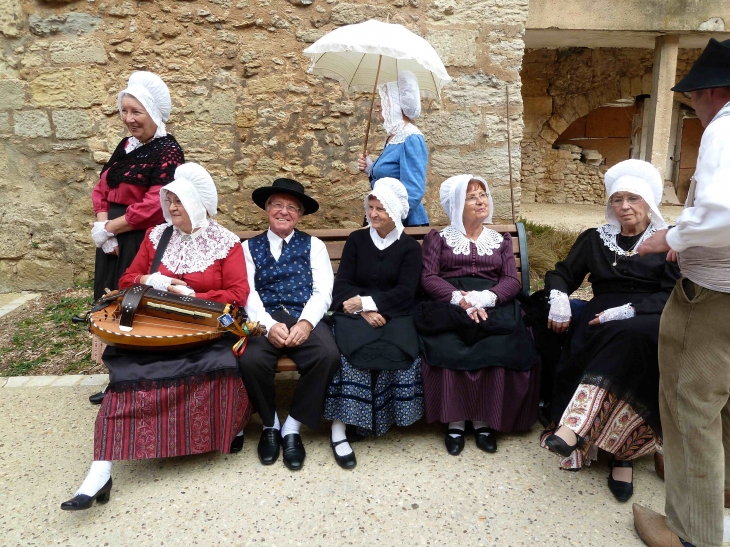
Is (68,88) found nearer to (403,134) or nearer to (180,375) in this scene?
(403,134)

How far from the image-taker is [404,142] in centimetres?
319

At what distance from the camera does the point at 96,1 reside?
14.2ft

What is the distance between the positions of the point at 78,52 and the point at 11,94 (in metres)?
0.69

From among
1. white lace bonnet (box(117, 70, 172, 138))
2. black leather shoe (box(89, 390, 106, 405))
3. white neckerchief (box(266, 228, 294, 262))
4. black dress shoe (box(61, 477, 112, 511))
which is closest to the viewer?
black dress shoe (box(61, 477, 112, 511))

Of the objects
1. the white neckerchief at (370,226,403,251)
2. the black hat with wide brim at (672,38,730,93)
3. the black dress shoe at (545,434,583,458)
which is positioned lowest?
the black dress shoe at (545,434,583,458)

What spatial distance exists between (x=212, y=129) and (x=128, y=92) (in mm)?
1872

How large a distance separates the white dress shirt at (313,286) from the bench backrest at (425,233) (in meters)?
0.29

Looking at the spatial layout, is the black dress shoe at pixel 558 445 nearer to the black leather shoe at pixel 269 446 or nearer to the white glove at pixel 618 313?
the white glove at pixel 618 313

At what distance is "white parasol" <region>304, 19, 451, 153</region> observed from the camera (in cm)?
295

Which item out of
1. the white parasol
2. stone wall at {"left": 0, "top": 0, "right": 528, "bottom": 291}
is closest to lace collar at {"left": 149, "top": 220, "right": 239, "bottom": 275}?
the white parasol

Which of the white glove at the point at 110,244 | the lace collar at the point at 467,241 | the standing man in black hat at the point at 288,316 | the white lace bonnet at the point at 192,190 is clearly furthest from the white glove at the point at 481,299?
the white glove at the point at 110,244

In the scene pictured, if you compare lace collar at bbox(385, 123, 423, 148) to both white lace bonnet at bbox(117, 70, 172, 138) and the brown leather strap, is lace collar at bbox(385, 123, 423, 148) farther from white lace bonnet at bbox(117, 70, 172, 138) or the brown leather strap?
the brown leather strap

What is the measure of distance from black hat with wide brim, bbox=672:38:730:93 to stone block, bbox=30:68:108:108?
14.5 ft

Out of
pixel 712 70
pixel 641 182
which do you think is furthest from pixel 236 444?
pixel 712 70
